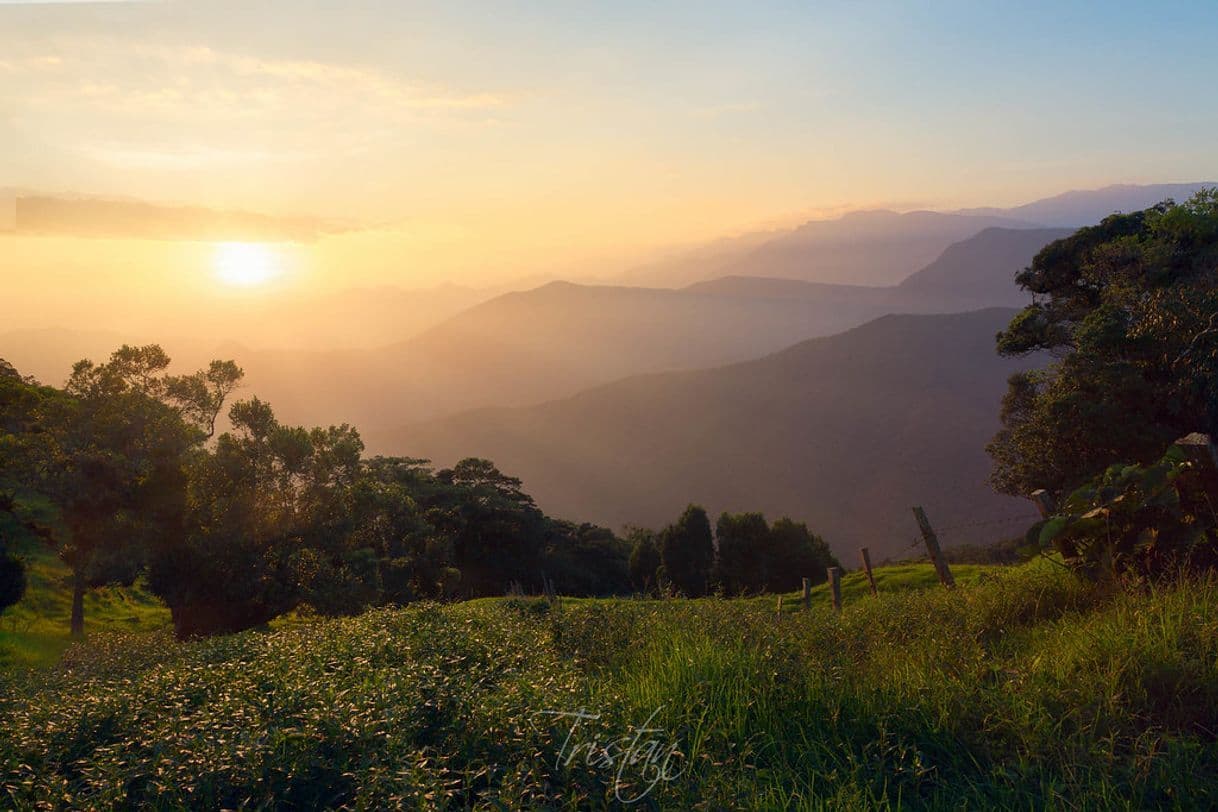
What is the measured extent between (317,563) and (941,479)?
122123mm

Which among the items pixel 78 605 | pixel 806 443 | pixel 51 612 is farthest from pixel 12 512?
pixel 806 443

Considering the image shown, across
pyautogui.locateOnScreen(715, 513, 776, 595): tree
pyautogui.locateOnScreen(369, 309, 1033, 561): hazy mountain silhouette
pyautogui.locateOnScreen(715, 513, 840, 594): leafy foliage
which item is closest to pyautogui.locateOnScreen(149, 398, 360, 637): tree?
pyautogui.locateOnScreen(715, 513, 840, 594): leafy foliage

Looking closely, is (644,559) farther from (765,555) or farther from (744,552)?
(765,555)

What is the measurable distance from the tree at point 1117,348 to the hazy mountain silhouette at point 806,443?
8299cm

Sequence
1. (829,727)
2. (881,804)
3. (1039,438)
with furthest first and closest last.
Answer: (1039,438) → (829,727) → (881,804)

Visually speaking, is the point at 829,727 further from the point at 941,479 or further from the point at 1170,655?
the point at 941,479

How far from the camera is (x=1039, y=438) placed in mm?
20641

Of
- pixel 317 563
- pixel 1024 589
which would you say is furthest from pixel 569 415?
pixel 1024 589

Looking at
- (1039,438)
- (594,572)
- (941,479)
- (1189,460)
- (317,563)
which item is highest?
(1189,460)

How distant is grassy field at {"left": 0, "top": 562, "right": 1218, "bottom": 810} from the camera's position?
15.4 feet

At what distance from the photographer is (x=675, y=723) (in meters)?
5.82

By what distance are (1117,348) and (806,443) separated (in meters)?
138

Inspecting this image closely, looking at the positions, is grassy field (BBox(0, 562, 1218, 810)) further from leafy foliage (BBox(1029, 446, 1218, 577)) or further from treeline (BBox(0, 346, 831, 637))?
treeline (BBox(0, 346, 831, 637))

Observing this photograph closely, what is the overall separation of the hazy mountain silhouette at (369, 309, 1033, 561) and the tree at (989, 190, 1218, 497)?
3267 inches
